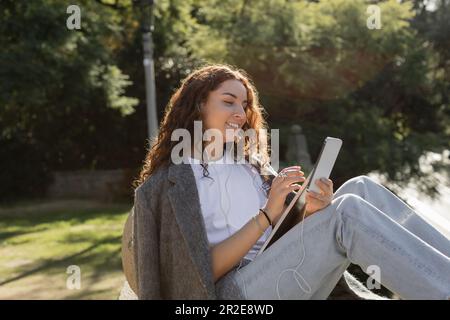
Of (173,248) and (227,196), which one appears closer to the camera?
(173,248)

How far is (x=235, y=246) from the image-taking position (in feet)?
7.95

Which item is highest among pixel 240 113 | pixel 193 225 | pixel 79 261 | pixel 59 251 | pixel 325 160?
pixel 240 113

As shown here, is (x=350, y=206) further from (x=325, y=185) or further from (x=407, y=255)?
(x=407, y=255)

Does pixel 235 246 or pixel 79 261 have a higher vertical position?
pixel 235 246

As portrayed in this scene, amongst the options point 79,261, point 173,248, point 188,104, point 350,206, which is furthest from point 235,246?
point 79,261

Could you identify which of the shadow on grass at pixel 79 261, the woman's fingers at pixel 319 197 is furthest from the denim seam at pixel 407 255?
the shadow on grass at pixel 79 261

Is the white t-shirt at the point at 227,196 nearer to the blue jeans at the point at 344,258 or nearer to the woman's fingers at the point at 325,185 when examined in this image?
the blue jeans at the point at 344,258

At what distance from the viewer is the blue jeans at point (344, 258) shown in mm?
2201

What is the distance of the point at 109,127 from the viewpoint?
15.7m

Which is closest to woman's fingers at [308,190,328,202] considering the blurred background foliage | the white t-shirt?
the white t-shirt

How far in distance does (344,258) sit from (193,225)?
24.3 inches

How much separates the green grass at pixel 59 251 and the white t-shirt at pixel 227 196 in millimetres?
3146

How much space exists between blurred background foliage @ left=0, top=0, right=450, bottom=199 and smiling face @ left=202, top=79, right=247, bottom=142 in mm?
8883
